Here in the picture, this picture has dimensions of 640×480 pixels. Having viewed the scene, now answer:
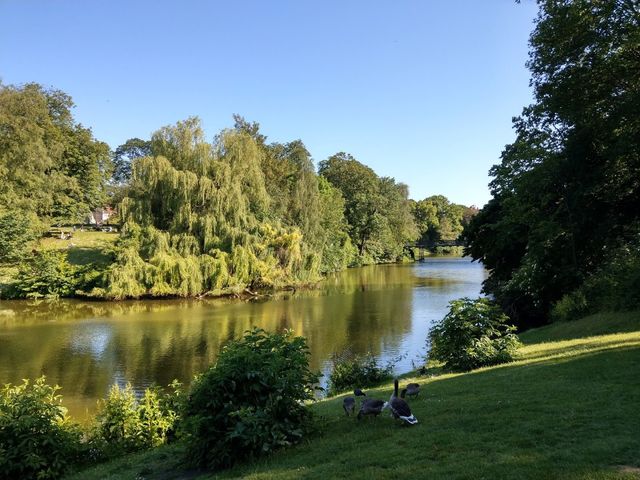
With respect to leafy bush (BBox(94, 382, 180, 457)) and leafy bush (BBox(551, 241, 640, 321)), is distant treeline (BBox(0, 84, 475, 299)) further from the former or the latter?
leafy bush (BBox(94, 382, 180, 457))

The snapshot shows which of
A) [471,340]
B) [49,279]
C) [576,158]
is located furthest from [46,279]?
[576,158]

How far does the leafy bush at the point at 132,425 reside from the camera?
8125mm

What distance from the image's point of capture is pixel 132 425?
8266mm

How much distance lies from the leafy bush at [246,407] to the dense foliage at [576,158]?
12181 millimetres

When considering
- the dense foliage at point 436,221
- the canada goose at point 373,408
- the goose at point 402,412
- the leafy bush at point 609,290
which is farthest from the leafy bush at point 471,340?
the dense foliage at point 436,221

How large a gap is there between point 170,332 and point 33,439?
678 inches

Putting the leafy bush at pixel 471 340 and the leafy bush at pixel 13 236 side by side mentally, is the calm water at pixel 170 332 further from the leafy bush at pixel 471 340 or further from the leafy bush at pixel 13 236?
the leafy bush at pixel 13 236

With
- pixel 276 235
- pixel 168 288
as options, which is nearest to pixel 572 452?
pixel 168 288

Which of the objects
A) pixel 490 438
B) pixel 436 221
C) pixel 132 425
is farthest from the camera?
pixel 436 221

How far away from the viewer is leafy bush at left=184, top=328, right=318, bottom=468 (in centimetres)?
564

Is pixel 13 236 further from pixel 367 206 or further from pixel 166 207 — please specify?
pixel 367 206

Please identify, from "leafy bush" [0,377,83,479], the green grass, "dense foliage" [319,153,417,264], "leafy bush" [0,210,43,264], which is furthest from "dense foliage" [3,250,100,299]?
"dense foliage" [319,153,417,264]

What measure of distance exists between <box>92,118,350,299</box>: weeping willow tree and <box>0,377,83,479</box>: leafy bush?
87.2 feet

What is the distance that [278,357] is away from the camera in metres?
6.15
